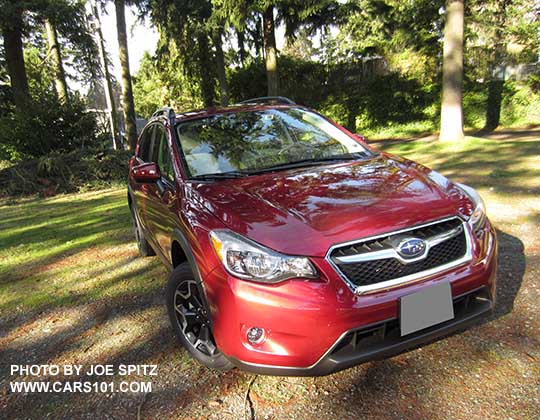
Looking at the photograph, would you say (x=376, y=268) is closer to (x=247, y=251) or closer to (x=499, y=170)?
(x=247, y=251)

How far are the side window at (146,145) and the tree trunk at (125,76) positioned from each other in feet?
35.3

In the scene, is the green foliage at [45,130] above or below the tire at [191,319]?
above

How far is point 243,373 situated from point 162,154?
6.44 ft

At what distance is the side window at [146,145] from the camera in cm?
430

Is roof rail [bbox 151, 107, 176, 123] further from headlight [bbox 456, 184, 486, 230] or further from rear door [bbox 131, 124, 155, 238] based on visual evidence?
headlight [bbox 456, 184, 486, 230]

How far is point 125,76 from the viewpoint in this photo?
49.6 feet

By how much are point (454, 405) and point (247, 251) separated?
1.37 m

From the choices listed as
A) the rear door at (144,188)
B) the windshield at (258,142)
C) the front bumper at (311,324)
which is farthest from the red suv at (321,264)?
the rear door at (144,188)

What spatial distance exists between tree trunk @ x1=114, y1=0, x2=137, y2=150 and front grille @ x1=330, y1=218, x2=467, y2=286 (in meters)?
13.9

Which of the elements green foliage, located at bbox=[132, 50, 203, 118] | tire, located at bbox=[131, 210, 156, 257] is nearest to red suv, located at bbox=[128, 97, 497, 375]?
tire, located at bbox=[131, 210, 156, 257]

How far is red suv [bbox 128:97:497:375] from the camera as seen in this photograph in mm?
2061

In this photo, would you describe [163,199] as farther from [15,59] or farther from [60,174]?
[15,59]

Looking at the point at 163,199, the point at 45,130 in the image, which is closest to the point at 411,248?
the point at 163,199

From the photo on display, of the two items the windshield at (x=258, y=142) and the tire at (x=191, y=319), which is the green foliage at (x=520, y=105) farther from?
the tire at (x=191, y=319)
